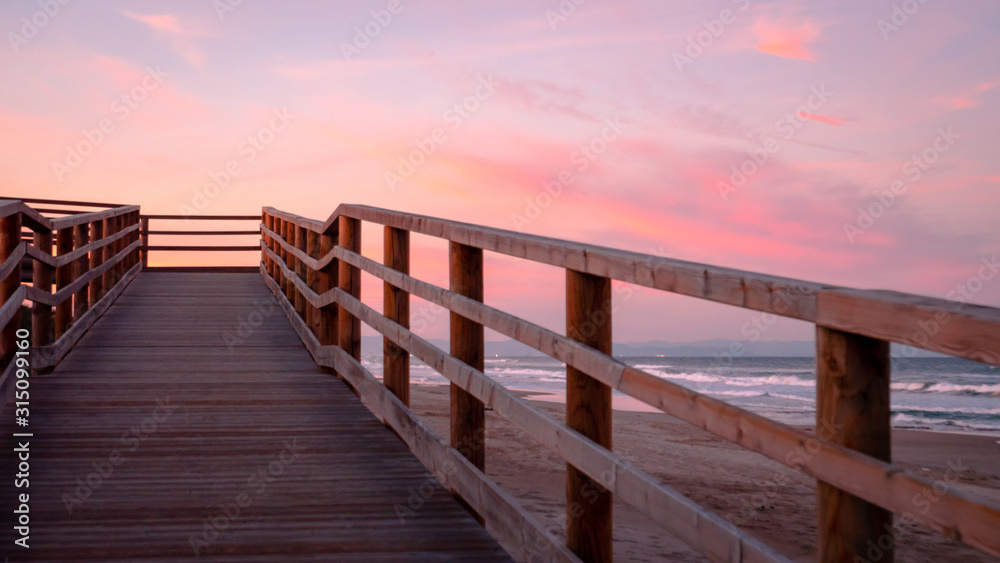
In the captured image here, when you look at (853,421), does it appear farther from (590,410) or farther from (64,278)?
(64,278)

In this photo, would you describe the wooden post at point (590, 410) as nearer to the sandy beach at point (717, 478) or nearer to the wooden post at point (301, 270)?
the sandy beach at point (717, 478)

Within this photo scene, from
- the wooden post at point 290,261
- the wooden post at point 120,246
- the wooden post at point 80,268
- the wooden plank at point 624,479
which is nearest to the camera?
the wooden plank at point 624,479

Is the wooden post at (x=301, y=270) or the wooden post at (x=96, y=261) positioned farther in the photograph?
the wooden post at (x=96, y=261)

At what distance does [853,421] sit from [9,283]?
536cm

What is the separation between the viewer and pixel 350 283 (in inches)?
236

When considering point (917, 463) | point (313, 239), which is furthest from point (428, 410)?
point (313, 239)

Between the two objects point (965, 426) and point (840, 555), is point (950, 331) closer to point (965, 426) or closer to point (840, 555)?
point (840, 555)

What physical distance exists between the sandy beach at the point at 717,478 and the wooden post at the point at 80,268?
5281 mm

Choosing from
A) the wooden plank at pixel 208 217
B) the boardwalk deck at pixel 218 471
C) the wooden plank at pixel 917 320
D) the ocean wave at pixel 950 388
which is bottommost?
the ocean wave at pixel 950 388

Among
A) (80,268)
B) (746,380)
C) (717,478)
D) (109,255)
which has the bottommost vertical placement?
(746,380)

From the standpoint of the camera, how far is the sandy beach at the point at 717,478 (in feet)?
29.8

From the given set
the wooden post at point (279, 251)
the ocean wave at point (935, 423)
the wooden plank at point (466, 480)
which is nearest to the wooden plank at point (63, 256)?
the wooden plank at point (466, 480)

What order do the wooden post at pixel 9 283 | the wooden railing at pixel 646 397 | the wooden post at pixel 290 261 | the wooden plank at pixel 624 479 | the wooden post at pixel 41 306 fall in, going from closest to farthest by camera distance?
the wooden railing at pixel 646 397 → the wooden plank at pixel 624 479 → the wooden post at pixel 9 283 → the wooden post at pixel 41 306 → the wooden post at pixel 290 261

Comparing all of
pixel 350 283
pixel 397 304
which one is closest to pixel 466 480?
pixel 397 304
